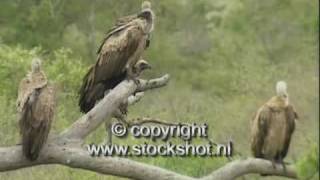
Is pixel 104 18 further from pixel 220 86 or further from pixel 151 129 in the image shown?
pixel 151 129

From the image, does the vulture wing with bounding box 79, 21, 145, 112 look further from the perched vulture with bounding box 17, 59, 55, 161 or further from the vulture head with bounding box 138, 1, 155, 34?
the perched vulture with bounding box 17, 59, 55, 161

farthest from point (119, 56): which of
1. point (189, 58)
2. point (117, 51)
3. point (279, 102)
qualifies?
point (189, 58)

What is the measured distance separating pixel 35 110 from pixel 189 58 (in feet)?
74.8

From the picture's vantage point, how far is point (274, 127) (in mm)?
10938

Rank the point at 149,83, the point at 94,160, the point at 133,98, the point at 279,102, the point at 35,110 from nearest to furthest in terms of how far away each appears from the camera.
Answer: the point at 35,110
the point at 94,160
the point at 279,102
the point at 149,83
the point at 133,98

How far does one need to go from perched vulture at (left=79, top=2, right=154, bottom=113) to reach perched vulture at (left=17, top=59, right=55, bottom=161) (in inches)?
40.0

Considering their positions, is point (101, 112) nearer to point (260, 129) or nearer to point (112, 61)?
point (112, 61)

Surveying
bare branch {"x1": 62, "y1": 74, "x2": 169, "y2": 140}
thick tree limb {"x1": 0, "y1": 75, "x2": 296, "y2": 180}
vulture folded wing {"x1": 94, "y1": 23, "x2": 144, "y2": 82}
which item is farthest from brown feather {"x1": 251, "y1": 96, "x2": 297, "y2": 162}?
vulture folded wing {"x1": 94, "y1": 23, "x2": 144, "y2": 82}

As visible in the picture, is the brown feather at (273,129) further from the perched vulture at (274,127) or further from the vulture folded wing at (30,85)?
the vulture folded wing at (30,85)

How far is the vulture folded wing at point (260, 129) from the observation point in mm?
10875

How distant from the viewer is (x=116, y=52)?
11.4 meters

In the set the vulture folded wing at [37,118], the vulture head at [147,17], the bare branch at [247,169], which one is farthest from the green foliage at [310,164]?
→ the vulture head at [147,17]

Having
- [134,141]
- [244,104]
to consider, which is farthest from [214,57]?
[134,141]

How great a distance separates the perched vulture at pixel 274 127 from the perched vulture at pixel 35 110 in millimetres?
2138
